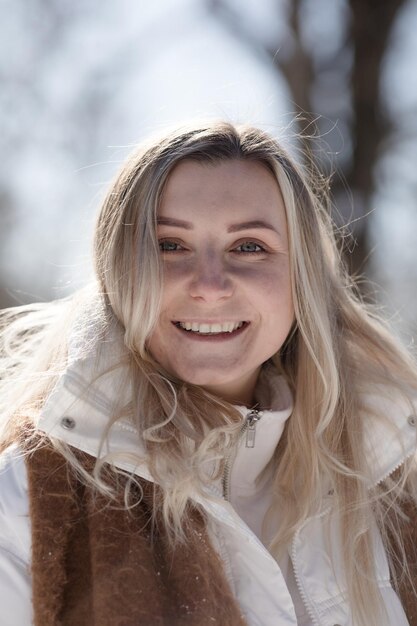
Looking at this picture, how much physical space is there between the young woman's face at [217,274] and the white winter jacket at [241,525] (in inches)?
6.5

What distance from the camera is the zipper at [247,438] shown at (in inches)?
112

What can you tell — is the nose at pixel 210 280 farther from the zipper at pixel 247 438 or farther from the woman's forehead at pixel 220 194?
the zipper at pixel 247 438

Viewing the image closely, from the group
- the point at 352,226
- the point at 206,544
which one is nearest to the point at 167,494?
the point at 206,544

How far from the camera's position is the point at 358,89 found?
5.59m

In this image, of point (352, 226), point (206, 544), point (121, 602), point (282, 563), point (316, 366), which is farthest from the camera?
point (352, 226)

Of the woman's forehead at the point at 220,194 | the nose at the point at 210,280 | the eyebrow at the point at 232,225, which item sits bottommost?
the nose at the point at 210,280

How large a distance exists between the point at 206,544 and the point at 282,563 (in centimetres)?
33

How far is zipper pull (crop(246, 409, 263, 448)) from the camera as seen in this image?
286 centimetres

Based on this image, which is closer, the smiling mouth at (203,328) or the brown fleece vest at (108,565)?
the brown fleece vest at (108,565)

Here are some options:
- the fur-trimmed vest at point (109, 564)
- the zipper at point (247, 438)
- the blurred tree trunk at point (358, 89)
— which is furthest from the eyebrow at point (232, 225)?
the blurred tree trunk at point (358, 89)

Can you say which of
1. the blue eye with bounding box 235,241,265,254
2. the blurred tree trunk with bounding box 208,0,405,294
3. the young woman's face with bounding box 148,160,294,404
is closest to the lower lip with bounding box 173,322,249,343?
the young woman's face with bounding box 148,160,294,404

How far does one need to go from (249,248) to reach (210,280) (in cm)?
19

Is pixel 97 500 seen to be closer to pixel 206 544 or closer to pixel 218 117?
pixel 206 544

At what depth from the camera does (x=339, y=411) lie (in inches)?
120
